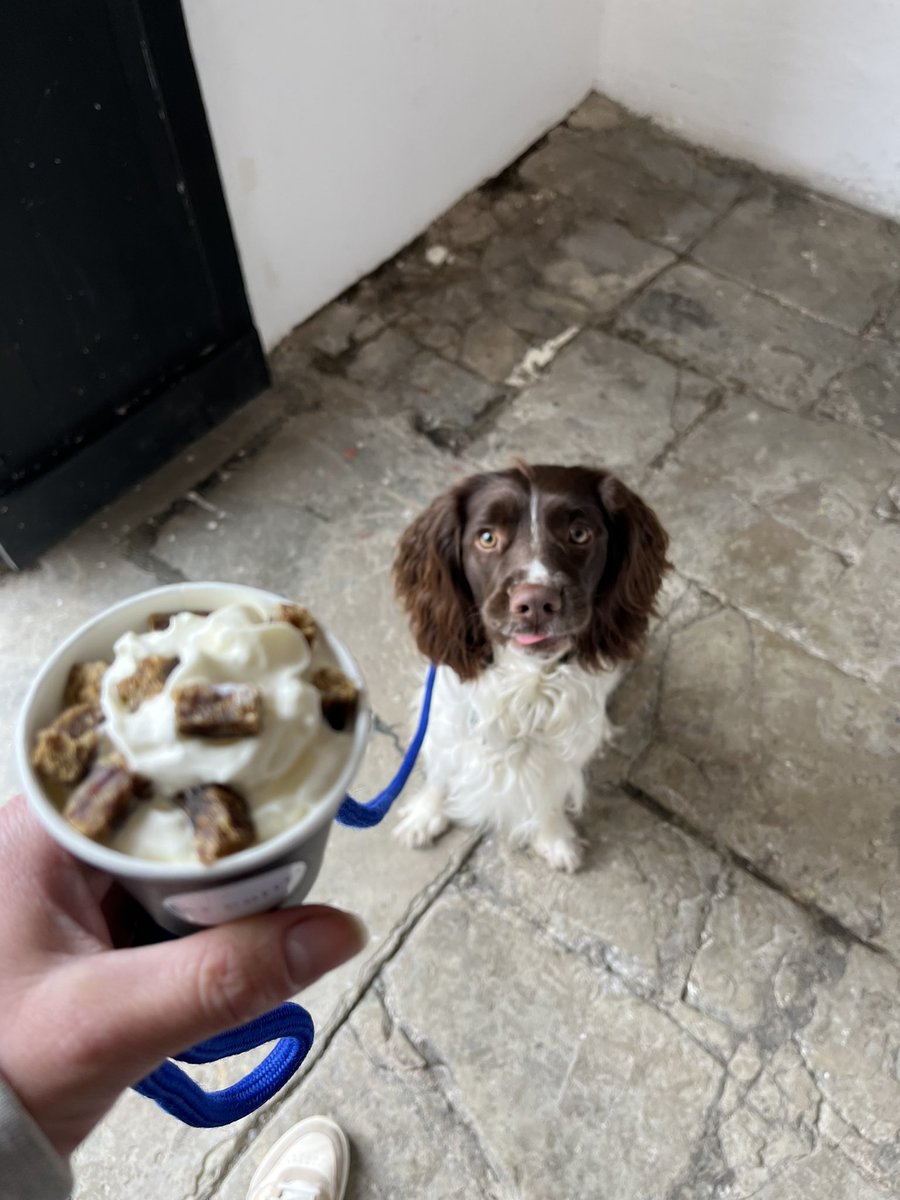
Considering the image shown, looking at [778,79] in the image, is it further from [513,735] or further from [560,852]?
[560,852]

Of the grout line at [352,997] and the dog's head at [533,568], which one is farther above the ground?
the dog's head at [533,568]

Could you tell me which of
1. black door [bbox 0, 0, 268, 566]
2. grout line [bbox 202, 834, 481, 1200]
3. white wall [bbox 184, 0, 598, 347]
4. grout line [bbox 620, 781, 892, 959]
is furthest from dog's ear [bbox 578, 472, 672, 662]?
white wall [bbox 184, 0, 598, 347]

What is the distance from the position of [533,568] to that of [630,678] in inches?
35.6

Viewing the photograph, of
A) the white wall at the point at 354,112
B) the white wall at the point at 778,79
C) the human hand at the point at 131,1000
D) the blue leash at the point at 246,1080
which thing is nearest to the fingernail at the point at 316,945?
the human hand at the point at 131,1000

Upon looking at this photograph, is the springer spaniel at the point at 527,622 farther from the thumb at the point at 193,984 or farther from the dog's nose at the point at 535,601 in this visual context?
the thumb at the point at 193,984

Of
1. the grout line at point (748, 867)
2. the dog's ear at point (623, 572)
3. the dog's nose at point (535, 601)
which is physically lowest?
the grout line at point (748, 867)

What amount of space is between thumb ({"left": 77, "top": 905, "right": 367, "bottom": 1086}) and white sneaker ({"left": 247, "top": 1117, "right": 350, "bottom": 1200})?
0.91 metres

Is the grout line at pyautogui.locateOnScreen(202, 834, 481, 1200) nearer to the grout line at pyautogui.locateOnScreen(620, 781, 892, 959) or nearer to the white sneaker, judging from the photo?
the white sneaker

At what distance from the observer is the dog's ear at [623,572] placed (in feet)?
5.59

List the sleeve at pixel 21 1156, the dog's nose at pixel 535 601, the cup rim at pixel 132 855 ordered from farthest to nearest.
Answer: the dog's nose at pixel 535 601, the sleeve at pixel 21 1156, the cup rim at pixel 132 855

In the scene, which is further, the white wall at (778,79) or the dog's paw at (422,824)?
the white wall at (778,79)

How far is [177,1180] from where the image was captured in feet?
5.48

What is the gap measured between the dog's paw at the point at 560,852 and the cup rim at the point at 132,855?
4.26 ft

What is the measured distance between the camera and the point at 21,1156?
0.82 metres
